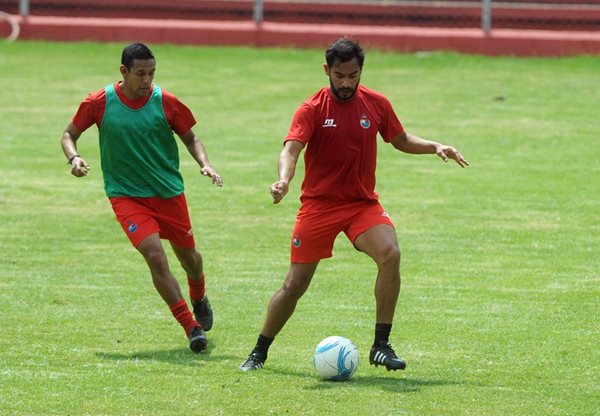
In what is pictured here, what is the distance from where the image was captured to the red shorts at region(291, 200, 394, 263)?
9.18 metres

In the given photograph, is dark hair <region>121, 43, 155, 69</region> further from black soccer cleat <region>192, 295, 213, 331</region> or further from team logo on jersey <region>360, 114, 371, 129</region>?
black soccer cleat <region>192, 295, 213, 331</region>

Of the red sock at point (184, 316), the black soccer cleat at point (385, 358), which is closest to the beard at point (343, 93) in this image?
the black soccer cleat at point (385, 358)

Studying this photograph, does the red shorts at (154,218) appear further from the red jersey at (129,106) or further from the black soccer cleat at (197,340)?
the black soccer cleat at (197,340)

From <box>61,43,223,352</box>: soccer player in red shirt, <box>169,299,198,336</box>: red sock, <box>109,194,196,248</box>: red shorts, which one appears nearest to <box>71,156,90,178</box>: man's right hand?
<box>61,43,223,352</box>: soccer player in red shirt

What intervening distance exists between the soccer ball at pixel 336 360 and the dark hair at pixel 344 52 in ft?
5.96

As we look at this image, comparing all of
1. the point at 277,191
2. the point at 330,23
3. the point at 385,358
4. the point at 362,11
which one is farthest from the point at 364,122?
the point at 330,23

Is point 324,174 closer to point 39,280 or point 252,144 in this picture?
point 39,280

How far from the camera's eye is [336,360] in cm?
892

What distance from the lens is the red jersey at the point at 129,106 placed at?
10219 millimetres

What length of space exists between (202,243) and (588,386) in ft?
20.6

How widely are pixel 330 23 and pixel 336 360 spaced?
18388mm

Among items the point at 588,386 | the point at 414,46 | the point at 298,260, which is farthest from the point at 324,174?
the point at 414,46

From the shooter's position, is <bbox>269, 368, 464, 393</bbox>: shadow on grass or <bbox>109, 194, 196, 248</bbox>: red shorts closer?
<bbox>269, 368, 464, 393</bbox>: shadow on grass

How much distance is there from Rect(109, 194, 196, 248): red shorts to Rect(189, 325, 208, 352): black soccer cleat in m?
0.77
